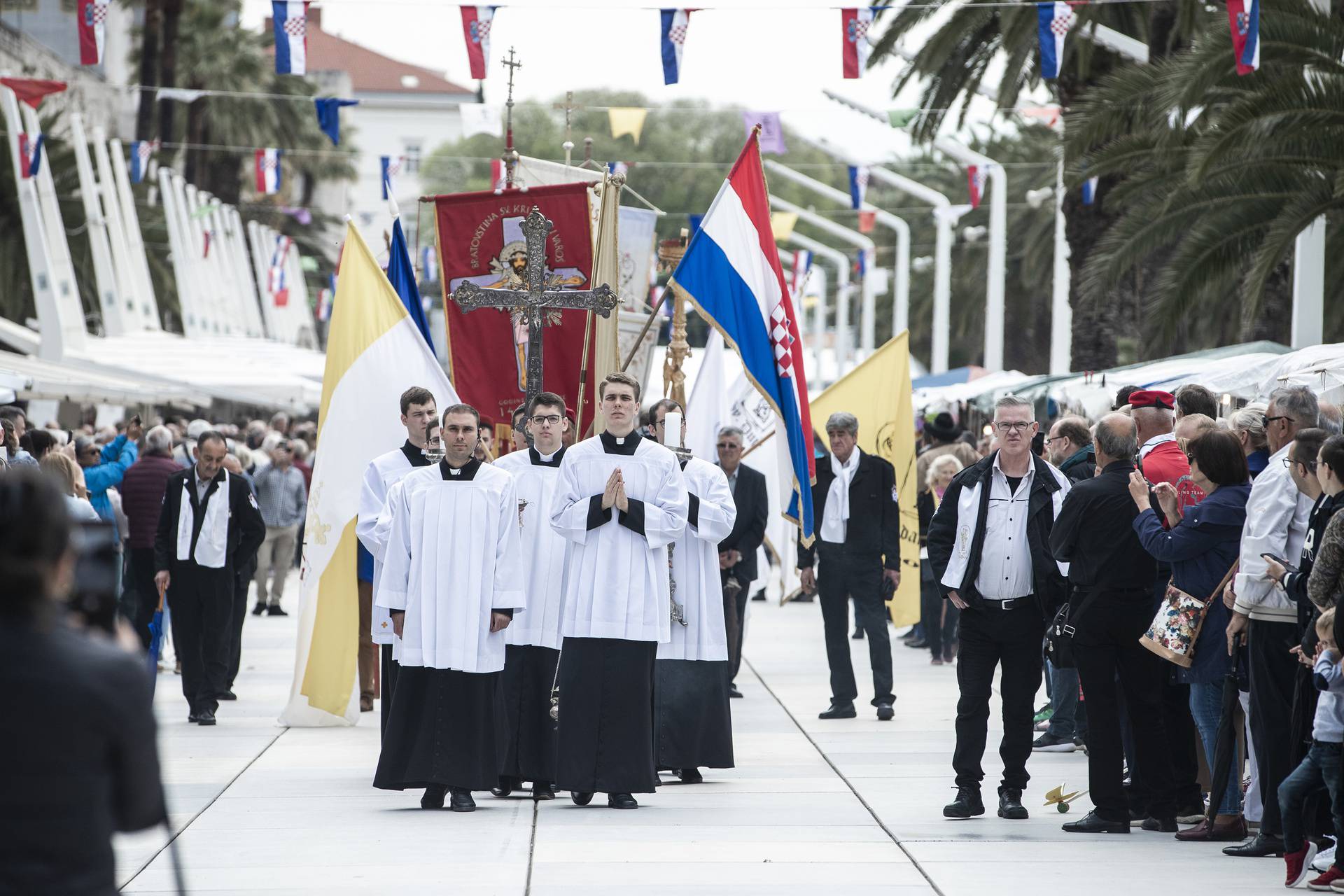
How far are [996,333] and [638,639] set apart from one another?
23.6m

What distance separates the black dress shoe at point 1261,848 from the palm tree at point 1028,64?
13.3 m

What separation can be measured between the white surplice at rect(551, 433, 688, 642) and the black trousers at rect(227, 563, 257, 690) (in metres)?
4.54

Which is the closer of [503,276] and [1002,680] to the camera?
[1002,680]

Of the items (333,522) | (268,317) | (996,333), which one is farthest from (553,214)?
(268,317)

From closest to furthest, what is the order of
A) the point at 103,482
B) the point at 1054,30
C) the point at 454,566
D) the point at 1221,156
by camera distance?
the point at 454,566 < the point at 103,482 < the point at 1221,156 < the point at 1054,30

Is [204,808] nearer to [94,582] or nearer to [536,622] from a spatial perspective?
[536,622]

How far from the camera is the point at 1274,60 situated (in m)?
15.0

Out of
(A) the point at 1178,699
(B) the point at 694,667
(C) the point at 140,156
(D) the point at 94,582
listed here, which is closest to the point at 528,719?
(B) the point at 694,667

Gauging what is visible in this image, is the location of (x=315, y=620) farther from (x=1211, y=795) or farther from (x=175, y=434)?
(x=175, y=434)

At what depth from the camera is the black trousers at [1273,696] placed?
7426 mm

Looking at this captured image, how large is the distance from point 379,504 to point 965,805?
3.57 m

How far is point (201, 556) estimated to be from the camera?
12438 millimetres

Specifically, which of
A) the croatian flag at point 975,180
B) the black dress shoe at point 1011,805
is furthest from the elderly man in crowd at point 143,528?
the croatian flag at point 975,180

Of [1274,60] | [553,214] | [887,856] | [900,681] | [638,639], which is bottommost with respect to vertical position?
Answer: [900,681]
